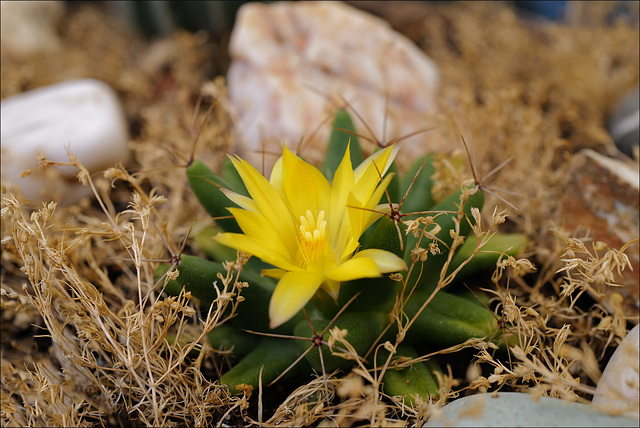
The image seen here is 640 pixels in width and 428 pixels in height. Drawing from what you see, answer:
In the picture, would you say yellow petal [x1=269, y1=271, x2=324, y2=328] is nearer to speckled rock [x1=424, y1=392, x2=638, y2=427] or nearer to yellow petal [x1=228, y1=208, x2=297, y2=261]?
yellow petal [x1=228, y1=208, x2=297, y2=261]

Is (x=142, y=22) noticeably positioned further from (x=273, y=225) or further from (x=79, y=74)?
(x=273, y=225)

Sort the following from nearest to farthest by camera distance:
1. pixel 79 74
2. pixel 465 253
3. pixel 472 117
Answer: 1. pixel 465 253
2. pixel 472 117
3. pixel 79 74

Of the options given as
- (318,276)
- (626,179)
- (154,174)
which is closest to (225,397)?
(318,276)

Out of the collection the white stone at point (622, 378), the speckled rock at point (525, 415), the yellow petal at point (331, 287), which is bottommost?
the white stone at point (622, 378)

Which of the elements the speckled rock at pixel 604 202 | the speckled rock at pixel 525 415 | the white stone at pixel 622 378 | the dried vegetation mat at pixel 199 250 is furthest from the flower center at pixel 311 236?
the speckled rock at pixel 604 202

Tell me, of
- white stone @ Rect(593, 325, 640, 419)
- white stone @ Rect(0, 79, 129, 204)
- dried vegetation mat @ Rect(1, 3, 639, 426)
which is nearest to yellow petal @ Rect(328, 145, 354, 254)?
dried vegetation mat @ Rect(1, 3, 639, 426)

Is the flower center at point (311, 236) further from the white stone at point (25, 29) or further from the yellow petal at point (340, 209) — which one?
the white stone at point (25, 29)
